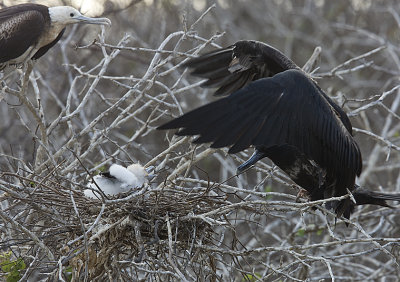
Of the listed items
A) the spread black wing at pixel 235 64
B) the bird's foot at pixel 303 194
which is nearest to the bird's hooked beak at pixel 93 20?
the spread black wing at pixel 235 64

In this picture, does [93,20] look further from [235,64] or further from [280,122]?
[280,122]

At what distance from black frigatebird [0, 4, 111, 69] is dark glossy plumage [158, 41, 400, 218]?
890mm

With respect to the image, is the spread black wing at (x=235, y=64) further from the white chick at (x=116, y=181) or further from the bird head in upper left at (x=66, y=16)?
the white chick at (x=116, y=181)

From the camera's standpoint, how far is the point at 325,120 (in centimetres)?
399

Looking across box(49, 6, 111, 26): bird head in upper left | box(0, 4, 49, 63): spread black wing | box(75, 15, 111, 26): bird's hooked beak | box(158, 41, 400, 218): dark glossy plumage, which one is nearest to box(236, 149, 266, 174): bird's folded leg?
box(158, 41, 400, 218): dark glossy plumage

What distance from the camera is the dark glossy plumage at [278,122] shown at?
11.5ft

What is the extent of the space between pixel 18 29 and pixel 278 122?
1910mm

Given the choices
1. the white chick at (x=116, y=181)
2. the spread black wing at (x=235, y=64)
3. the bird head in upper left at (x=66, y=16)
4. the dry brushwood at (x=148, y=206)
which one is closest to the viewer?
the dry brushwood at (x=148, y=206)

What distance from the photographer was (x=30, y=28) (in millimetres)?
4777

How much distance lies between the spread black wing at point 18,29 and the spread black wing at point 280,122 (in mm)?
1740

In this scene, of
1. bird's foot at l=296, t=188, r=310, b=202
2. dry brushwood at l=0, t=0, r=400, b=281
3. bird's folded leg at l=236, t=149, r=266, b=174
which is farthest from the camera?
bird's foot at l=296, t=188, r=310, b=202

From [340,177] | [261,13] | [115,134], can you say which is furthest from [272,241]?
[261,13]

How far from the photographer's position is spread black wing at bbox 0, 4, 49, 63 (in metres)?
4.70

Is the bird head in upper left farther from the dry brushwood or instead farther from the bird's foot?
the bird's foot
